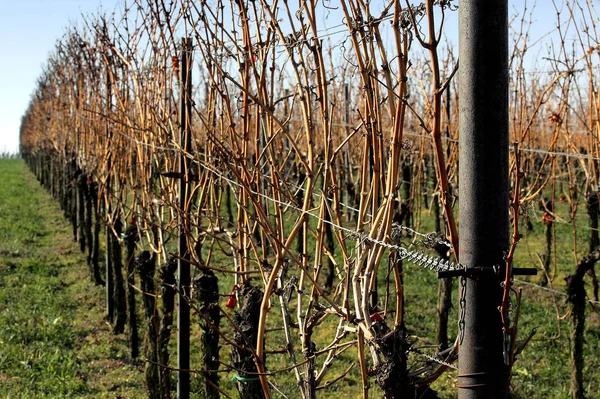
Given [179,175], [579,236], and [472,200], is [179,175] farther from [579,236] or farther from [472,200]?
[579,236]

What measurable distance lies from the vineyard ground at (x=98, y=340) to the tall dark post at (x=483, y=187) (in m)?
1.75

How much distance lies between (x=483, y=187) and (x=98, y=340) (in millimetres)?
6452

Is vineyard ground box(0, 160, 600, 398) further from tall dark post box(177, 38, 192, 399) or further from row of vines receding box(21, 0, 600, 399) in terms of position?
tall dark post box(177, 38, 192, 399)

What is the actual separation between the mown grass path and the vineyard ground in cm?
1

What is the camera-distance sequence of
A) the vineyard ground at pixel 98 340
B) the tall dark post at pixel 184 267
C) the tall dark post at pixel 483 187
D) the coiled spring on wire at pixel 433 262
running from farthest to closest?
1. the vineyard ground at pixel 98 340
2. the tall dark post at pixel 184 267
3. the coiled spring on wire at pixel 433 262
4. the tall dark post at pixel 483 187

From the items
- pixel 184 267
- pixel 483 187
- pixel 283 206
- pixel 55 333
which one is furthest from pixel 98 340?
pixel 483 187

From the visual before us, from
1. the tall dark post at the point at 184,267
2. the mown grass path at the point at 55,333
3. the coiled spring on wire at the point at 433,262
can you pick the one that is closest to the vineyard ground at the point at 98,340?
the mown grass path at the point at 55,333

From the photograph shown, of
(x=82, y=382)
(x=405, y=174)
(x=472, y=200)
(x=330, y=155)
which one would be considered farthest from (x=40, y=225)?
(x=472, y=200)

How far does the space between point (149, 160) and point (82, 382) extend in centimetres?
196

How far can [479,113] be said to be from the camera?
141cm

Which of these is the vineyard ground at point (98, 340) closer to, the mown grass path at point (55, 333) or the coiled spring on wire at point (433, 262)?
the mown grass path at point (55, 333)

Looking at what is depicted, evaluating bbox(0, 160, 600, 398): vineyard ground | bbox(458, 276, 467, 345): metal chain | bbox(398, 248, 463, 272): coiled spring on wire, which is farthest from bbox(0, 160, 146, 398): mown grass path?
bbox(458, 276, 467, 345): metal chain

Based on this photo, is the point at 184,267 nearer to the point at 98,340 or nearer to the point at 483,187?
the point at 483,187

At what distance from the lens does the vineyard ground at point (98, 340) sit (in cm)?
574
